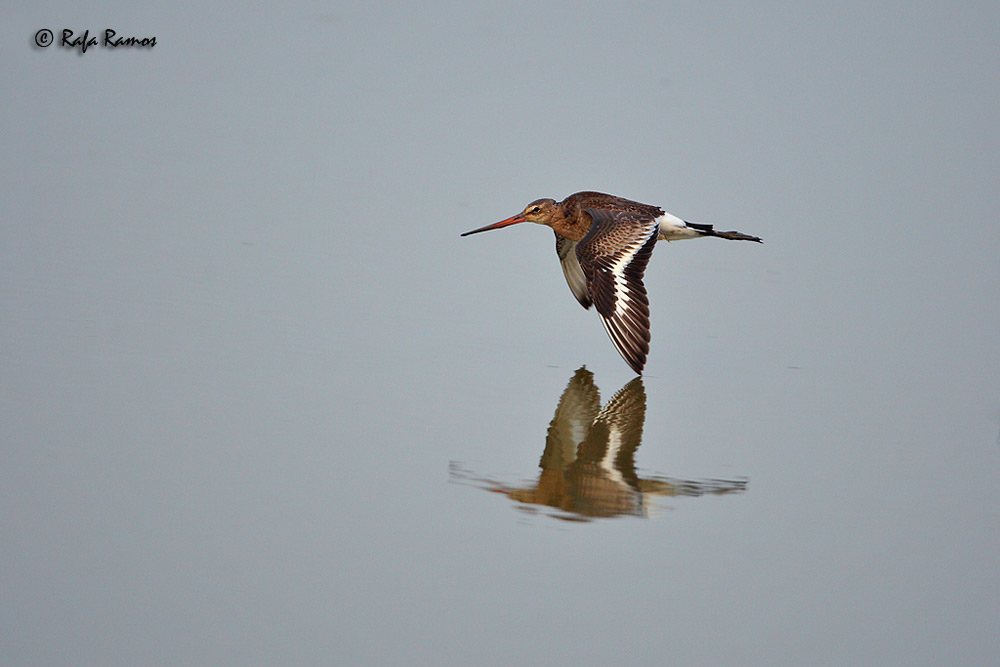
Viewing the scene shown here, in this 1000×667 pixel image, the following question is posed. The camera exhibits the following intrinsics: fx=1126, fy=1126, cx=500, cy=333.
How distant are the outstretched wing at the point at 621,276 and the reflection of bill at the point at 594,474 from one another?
2.26ft

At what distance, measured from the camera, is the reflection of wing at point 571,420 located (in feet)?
20.6

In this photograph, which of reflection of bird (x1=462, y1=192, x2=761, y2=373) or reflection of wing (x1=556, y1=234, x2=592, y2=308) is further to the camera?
reflection of wing (x1=556, y1=234, x2=592, y2=308)

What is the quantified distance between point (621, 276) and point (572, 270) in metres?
1.97

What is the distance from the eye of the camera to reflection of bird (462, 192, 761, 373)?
7.95 meters

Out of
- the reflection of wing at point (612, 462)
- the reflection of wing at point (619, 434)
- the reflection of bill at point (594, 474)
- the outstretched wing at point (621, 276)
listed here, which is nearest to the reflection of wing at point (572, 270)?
the outstretched wing at point (621, 276)

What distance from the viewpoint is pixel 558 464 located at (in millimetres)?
6109

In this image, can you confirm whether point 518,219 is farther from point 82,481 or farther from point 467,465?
point 82,481

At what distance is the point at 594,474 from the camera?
596 cm

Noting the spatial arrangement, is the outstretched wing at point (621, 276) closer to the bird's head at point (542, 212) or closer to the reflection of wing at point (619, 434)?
the reflection of wing at point (619, 434)

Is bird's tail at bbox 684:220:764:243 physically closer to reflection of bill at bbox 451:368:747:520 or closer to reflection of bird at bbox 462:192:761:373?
reflection of bird at bbox 462:192:761:373

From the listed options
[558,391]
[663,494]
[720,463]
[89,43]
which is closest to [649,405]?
[558,391]

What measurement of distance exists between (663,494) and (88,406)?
3328 mm

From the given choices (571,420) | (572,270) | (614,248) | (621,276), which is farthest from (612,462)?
(572,270)

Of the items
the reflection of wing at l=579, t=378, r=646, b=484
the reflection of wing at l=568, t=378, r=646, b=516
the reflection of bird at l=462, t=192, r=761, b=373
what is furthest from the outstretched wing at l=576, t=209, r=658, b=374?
the reflection of wing at l=568, t=378, r=646, b=516
